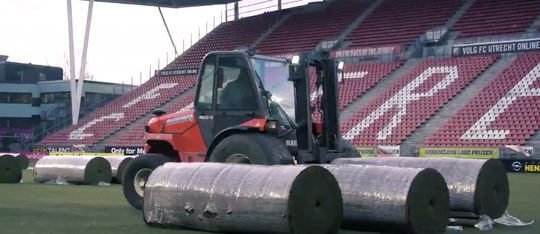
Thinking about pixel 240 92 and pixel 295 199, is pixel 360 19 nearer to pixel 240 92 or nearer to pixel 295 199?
pixel 240 92

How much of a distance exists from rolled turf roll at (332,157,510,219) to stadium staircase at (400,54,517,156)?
19658mm

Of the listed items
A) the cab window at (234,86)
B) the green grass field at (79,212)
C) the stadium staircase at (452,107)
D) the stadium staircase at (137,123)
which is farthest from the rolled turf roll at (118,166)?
the stadium staircase at (137,123)

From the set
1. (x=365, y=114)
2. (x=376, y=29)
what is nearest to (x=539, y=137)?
(x=365, y=114)

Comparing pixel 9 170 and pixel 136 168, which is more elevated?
pixel 136 168

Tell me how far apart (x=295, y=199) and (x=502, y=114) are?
2467 centimetres

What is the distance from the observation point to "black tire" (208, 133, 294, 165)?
9.38 metres

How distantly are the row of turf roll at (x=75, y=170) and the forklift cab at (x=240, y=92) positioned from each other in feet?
28.0

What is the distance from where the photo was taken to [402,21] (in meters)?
40.7

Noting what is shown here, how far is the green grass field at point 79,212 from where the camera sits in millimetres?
8484

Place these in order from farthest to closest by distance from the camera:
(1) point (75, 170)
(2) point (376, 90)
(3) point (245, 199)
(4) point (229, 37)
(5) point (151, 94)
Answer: (4) point (229, 37)
(5) point (151, 94)
(2) point (376, 90)
(1) point (75, 170)
(3) point (245, 199)

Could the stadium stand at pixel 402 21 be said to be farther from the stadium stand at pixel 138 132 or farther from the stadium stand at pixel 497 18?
the stadium stand at pixel 138 132

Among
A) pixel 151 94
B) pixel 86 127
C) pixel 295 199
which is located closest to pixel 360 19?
pixel 151 94

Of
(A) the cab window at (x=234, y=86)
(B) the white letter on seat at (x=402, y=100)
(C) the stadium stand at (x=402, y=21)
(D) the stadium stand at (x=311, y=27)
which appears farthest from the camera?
(D) the stadium stand at (x=311, y=27)

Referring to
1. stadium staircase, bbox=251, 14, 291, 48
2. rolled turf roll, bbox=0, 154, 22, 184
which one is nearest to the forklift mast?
rolled turf roll, bbox=0, 154, 22, 184
